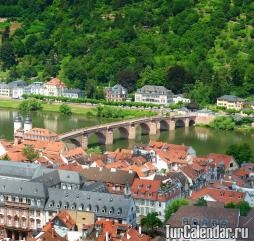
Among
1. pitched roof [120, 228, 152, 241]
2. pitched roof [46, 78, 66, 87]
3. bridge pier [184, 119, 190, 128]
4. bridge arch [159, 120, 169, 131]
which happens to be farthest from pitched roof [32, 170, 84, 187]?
pitched roof [46, 78, 66, 87]

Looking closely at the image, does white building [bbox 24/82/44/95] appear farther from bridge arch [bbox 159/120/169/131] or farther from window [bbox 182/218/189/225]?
window [bbox 182/218/189/225]

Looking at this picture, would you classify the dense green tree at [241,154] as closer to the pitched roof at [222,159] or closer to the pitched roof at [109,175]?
the pitched roof at [222,159]

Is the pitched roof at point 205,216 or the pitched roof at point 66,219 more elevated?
the pitched roof at point 205,216

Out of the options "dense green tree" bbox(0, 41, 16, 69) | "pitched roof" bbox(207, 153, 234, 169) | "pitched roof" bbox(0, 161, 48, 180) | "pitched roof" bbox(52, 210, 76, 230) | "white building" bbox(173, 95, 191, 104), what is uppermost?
"dense green tree" bbox(0, 41, 16, 69)

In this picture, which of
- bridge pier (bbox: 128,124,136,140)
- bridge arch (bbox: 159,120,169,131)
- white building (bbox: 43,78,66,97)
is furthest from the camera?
white building (bbox: 43,78,66,97)

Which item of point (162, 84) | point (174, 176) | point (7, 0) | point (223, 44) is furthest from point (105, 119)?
point (7, 0)

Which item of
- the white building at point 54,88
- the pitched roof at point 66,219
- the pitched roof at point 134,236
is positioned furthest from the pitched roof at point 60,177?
the white building at point 54,88

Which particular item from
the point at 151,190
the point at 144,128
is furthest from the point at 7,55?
the point at 151,190
